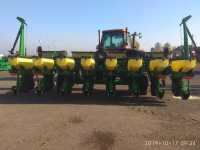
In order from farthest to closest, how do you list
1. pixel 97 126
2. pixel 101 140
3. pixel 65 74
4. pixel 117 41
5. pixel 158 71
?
pixel 117 41
pixel 65 74
pixel 158 71
pixel 97 126
pixel 101 140

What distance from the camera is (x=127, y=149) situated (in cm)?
438

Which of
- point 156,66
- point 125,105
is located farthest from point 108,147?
point 156,66

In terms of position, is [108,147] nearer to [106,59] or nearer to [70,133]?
[70,133]

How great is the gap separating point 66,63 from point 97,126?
152 inches

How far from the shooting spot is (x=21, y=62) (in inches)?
379

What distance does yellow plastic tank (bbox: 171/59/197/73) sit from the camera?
8641 mm

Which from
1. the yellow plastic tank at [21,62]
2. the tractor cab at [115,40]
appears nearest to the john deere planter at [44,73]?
the yellow plastic tank at [21,62]

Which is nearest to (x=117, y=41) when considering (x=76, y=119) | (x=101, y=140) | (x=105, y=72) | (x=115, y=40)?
(x=115, y=40)

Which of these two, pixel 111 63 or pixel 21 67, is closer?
pixel 111 63

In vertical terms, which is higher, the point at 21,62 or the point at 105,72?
the point at 21,62

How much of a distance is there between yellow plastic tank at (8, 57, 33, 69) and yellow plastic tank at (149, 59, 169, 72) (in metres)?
4.02

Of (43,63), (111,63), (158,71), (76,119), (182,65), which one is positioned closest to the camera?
(76,119)

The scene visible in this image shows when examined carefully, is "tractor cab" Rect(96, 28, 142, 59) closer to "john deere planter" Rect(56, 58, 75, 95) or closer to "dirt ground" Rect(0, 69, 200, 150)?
"john deere planter" Rect(56, 58, 75, 95)

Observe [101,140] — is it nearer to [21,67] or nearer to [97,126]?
[97,126]
